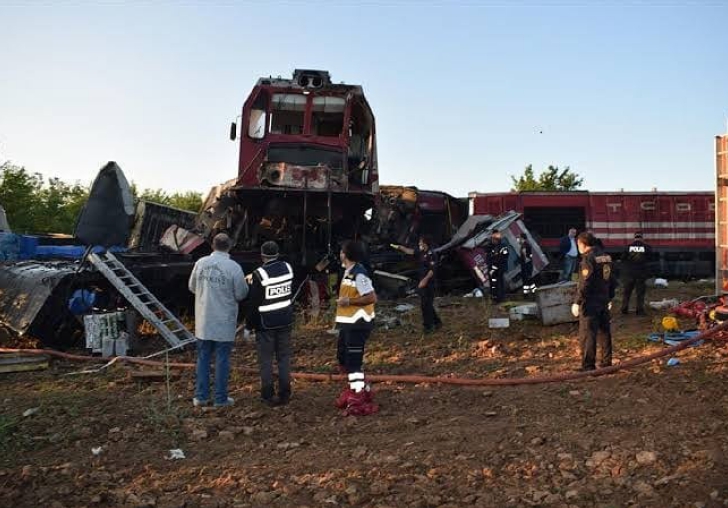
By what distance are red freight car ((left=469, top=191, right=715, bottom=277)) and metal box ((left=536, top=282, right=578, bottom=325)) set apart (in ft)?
28.4

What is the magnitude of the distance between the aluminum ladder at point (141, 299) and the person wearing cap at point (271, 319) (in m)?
2.73

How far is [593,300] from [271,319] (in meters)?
3.23

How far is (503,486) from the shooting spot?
3.82m

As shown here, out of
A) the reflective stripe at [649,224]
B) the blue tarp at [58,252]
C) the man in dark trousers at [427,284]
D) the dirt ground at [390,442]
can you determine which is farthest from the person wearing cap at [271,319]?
the reflective stripe at [649,224]

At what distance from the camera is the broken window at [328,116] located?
37.6 feet

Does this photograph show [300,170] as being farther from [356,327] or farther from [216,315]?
[356,327]

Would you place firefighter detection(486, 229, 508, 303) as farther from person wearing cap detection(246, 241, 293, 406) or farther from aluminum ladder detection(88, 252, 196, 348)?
person wearing cap detection(246, 241, 293, 406)

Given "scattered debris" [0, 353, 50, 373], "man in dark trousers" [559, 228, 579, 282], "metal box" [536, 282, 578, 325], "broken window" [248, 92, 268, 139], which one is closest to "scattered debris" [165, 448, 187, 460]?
"scattered debris" [0, 353, 50, 373]

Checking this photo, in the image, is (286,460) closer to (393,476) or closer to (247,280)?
(393,476)

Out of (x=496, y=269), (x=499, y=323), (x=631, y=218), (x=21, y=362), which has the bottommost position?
(x=21, y=362)

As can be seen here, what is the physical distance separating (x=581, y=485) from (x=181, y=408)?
11.6ft

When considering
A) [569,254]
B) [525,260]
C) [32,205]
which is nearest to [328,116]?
[525,260]

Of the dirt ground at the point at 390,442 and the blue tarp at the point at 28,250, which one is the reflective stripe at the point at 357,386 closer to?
the dirt ground at the point at 390,442

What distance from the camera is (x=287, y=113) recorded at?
11.5 metres
